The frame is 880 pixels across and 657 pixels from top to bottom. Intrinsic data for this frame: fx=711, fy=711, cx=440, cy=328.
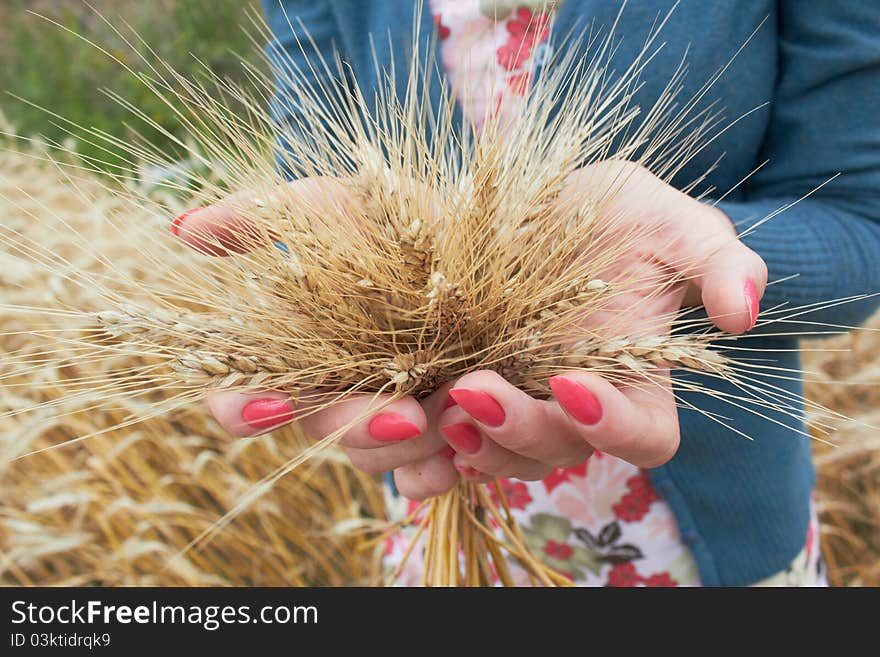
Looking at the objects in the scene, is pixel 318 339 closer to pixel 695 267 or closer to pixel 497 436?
pixel 497 436

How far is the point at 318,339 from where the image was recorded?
1.26 ft

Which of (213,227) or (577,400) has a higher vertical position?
(213,227)

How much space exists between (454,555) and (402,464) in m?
0.08

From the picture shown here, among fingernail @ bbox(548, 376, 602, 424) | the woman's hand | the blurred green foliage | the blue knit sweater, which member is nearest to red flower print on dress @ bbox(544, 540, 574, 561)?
the blue knit sweater

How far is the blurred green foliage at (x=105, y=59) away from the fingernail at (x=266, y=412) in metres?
1.45

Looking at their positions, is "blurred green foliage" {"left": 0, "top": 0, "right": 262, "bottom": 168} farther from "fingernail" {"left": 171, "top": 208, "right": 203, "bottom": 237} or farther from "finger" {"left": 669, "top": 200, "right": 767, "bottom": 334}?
"finger" {"left": 669, "top": 200, "right": 767, "bottom": 334}

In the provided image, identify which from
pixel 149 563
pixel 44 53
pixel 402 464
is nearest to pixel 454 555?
pixel 402 464

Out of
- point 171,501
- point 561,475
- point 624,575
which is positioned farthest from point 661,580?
point 171,501

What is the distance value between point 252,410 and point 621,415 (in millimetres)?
202

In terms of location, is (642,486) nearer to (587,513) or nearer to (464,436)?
(587,513)

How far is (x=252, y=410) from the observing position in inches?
15.7

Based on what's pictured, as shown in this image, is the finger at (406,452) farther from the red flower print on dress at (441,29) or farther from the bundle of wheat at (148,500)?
the bundle of wheat at (148,500)

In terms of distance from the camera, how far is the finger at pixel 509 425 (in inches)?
14.9

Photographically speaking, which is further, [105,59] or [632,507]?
[105,59]
